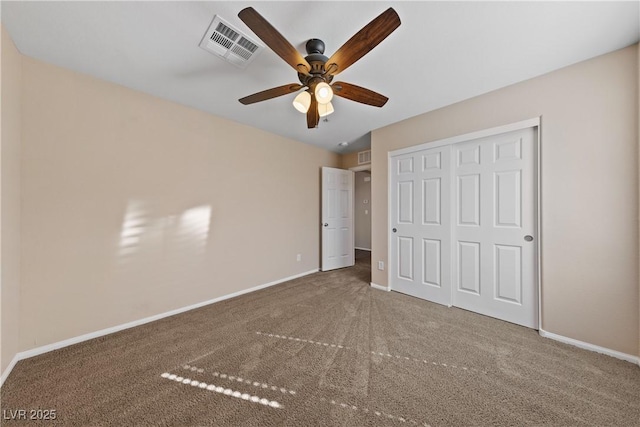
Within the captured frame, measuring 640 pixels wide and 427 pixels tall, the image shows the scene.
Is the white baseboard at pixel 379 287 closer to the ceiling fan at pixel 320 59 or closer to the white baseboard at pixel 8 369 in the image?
the ceiling fan at pixel 320 59

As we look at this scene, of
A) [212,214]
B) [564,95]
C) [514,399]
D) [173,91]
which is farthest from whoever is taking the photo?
[212,214]

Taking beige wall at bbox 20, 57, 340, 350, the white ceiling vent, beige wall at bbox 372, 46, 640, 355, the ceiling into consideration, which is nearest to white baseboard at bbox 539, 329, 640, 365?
beige wall at bbox 372, 46, 640, 355

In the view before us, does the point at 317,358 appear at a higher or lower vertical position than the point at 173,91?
lower

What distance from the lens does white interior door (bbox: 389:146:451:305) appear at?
2.81 m

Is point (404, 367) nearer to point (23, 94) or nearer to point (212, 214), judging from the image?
point (212, 214)

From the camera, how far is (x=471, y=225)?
8.64ft

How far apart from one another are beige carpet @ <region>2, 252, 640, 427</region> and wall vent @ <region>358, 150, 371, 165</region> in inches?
116

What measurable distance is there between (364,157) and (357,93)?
8.98 feet

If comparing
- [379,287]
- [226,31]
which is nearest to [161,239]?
[226,31]

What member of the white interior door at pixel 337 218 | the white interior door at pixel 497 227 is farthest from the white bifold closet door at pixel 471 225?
the white interior door at pixel 337 218

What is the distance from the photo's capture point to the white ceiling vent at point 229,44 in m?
1.58

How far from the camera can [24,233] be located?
1.84 meters

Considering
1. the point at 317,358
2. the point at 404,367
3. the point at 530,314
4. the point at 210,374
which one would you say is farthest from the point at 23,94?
the point at 530,314

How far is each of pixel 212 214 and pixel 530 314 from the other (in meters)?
3.62
